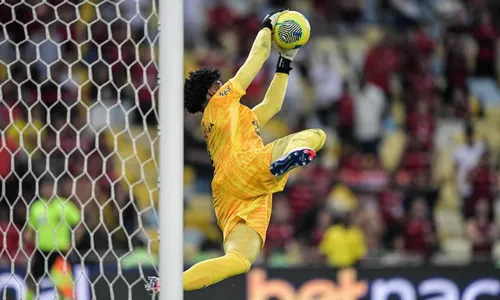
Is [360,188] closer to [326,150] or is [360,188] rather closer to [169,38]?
[326,150]

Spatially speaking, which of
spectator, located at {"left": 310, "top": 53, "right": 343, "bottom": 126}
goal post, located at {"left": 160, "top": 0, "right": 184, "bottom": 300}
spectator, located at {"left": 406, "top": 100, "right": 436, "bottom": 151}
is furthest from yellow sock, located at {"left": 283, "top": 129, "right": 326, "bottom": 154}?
spectator, located at {"left": 310, "top": 53, "right": 343, "bottom": 126}

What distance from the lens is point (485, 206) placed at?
11.5 meters

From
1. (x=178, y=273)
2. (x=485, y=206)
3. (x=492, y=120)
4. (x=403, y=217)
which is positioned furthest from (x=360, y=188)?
(x=178, y=273)

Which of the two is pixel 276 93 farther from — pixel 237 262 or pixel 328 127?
pixel 328 127

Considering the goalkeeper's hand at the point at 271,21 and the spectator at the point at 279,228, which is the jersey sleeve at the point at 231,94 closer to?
the goalkeeper's hand at the point at 271,21

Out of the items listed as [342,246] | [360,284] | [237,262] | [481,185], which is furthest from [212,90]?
[481,185]

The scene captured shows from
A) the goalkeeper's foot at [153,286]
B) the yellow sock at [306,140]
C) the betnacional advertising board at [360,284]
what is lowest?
the betnacional advertising board at [360,284]

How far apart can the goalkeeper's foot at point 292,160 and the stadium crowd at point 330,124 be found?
414cm

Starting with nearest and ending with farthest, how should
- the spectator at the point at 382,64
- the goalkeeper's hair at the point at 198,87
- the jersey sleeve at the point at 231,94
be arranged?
the jersey sleeve at the point at 231,94 → the goalkeeper's hair at the point at 198,87 → the spectator at the point at 382,64

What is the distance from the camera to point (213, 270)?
5.28 meters

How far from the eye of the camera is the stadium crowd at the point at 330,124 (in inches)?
393

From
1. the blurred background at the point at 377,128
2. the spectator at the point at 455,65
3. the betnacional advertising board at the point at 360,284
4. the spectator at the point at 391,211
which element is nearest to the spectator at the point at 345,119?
the blurred background at the point at 377,128

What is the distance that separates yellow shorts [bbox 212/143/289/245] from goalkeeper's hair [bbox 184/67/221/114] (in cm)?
40

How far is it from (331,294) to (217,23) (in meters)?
4.94
